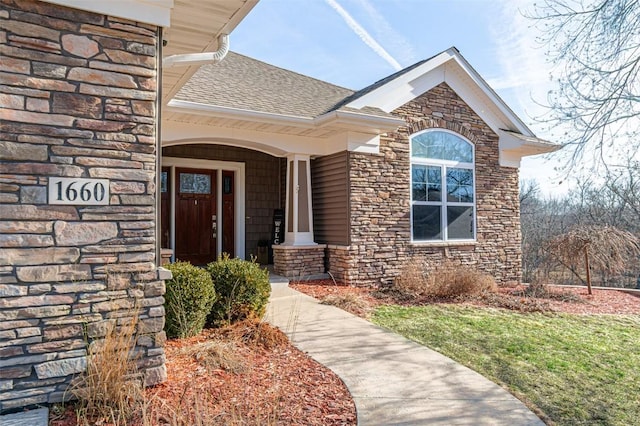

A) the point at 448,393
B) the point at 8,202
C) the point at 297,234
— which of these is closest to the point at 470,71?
the point at 297,234

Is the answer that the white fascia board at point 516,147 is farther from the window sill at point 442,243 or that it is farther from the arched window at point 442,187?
the window sill at point 442,243

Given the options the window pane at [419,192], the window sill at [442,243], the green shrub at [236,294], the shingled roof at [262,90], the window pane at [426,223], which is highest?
the shingled roof at [262,90]

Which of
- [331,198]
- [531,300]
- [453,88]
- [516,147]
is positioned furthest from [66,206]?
[516,147]

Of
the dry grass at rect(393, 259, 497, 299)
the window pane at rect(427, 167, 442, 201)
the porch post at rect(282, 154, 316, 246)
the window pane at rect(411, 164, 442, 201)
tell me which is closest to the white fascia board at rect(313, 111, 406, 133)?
the porch post at rect(282, 154, 316, 246)

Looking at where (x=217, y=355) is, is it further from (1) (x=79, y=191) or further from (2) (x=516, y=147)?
(2) (x=516, y=147)

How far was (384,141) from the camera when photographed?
8.99m

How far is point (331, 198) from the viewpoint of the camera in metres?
9.05

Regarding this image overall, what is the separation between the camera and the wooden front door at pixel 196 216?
31.2 ft

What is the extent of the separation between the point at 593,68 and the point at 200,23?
181 inches

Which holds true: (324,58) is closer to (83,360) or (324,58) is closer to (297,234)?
(297,234)

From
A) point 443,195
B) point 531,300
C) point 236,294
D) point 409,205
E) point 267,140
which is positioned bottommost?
point 531,300

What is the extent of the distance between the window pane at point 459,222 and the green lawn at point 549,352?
9.93 ft

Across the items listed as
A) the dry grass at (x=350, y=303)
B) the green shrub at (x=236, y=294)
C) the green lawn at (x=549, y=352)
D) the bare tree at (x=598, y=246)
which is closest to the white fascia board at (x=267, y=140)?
the dry grass at (x=350, y=303)

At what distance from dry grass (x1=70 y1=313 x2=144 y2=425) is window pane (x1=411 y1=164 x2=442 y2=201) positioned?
286 inches
